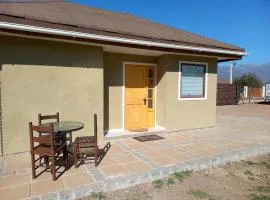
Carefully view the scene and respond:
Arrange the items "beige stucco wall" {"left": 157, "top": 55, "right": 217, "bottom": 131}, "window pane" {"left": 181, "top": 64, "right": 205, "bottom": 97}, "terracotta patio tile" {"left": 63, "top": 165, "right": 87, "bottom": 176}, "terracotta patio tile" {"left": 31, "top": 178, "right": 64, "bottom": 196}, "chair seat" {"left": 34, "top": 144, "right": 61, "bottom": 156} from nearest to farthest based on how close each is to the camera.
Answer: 1. "terracotta patio tile" {"left": 31, "top": 178, "right": 64, "bottom": 196}
2. "chair seat" {"left": 34, "top": 144, "right": 61, "bottom": 156}
3. "terracotta patio tile" {"left": 63, "top": 165, "right": 87, "bottom": 176}
4. "beige stucco wall" {"left": 157, "top": 55, "right": 217, "bottom": 131}
5. "window pane" {"left": 181, "top": 64, "right": 205, "bottom": 97}

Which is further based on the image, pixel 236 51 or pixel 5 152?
pixel 236 51

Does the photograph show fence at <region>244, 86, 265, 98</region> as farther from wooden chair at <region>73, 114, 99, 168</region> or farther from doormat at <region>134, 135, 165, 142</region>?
wooden chair at <region>73, 114, 99, 168</region>

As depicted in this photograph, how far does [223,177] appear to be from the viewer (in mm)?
4336

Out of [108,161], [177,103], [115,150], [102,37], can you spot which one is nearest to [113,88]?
[102,37]

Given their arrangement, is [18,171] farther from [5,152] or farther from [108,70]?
[108,70]

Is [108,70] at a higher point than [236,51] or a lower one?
lower

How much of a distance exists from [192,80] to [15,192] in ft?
19.7

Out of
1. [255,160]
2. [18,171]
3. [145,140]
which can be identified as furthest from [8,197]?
[255,160]

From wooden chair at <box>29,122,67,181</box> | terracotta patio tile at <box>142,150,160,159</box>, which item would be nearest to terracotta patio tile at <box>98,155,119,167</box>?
terracotta patio tile at <box>142,150,160,159</box>

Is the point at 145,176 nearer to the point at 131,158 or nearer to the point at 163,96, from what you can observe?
the point at 131,158

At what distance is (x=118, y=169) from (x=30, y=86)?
279cm

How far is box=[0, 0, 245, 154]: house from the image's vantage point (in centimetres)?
481

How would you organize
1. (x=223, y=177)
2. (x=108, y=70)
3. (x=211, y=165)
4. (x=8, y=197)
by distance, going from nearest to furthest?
1. (x=8, y=197)
2. (x=223, y=177)
3. (x=211, y=165)
4. (x=108, y=70)

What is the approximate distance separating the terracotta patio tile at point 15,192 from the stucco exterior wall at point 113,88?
3.57 metres
